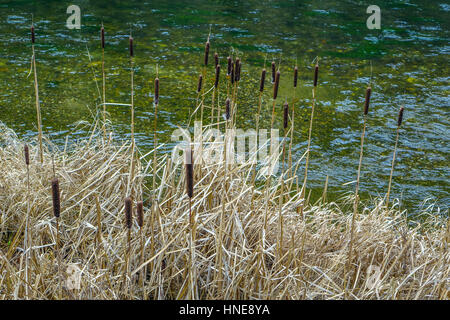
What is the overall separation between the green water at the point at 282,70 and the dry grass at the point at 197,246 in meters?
1.15

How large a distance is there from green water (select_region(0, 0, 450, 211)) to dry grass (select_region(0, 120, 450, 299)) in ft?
3.78

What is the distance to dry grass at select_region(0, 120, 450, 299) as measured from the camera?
9.57ft

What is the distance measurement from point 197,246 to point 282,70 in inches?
213

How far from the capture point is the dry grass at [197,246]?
2918 millimetres

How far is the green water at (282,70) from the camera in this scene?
5.70 metres

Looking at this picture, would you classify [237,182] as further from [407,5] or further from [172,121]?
[407,5]

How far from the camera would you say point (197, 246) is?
121 inches

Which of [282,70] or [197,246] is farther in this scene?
[282,70]

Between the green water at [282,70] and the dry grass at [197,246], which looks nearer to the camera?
the dry grass at [197,246]

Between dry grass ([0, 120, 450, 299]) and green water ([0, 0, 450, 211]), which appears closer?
dry grass ([0, 120, 450, 299])

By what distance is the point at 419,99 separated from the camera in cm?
718

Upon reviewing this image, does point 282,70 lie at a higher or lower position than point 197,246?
higher

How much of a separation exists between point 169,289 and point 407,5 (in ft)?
34.1

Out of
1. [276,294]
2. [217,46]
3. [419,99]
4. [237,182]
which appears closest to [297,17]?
[217,46]
